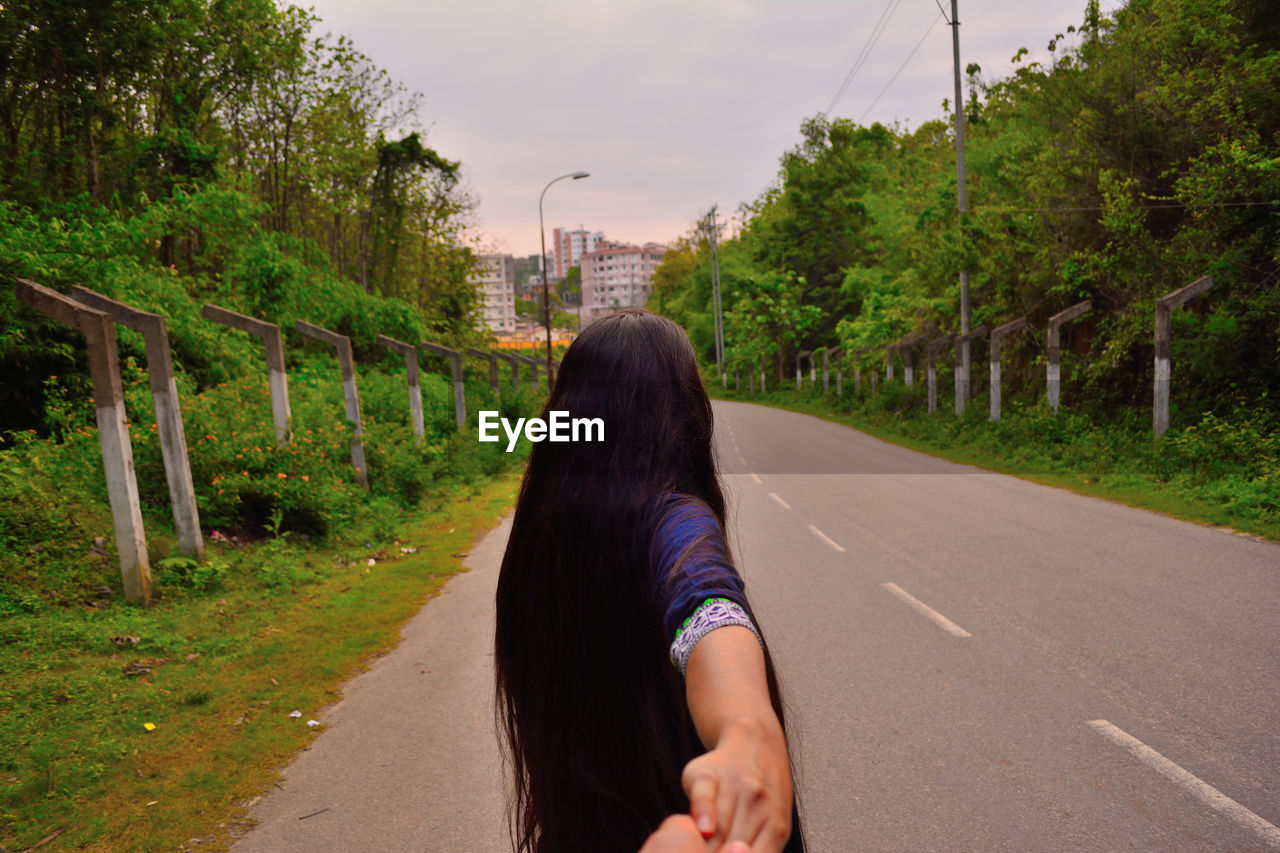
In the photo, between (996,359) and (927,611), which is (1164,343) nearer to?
(996,359)

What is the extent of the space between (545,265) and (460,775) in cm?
2559

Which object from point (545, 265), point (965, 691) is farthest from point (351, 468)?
point (545, 265)

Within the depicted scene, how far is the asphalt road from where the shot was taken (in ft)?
12.3

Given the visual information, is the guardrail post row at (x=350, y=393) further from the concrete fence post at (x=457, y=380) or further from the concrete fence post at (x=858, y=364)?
the concrete fence post at (x=858, y=364)

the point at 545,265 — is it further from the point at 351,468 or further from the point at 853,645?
the point at 853,645

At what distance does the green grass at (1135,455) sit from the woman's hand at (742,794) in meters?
10.9

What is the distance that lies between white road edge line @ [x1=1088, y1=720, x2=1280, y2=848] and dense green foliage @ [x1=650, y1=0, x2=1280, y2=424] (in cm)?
1193

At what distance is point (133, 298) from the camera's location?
11.5m

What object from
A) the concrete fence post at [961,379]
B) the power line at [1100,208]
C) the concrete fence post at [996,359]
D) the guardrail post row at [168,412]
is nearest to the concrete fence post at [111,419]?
the guardrail post row at [168,412]

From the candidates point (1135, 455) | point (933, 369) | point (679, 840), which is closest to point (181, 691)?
point (679, 840)

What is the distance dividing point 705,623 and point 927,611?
6.37 m

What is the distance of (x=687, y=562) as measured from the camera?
4.78 ft

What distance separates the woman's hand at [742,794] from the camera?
88cm

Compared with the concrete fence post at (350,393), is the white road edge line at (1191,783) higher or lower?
lower
